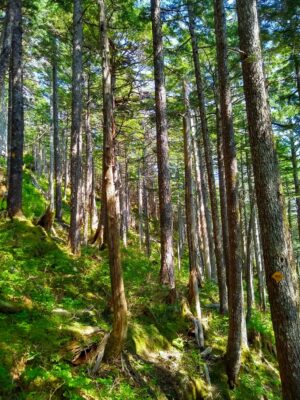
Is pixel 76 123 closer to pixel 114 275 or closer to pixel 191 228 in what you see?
pixel 191 228

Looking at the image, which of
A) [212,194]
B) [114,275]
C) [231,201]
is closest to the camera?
[114,275]

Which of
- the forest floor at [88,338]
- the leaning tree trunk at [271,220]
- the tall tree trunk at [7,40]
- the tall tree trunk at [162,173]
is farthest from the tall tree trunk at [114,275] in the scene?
the tall tree trunk at [7,40]

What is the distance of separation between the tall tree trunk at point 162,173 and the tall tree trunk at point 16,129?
4.39 m

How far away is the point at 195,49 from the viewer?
11453mm

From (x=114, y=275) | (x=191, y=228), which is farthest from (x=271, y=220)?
(x=191, y=228)

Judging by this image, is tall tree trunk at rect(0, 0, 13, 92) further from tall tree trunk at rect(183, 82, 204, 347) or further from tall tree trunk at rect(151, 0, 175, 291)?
tall tree trunk at rect(183, 82, 204, 347)

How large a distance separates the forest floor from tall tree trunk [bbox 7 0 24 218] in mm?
608

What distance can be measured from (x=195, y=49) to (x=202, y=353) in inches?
367

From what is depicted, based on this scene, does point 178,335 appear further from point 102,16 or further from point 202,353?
point 102,16

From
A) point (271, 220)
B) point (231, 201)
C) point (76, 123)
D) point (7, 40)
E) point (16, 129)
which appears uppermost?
point (7, 40)

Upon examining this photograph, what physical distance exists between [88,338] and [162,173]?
5384mm

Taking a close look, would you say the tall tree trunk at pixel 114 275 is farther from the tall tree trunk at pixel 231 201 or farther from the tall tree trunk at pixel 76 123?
the tall tree trunk at pixel 76 123

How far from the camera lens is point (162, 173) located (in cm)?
989

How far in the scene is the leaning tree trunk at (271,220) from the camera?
209 inches
